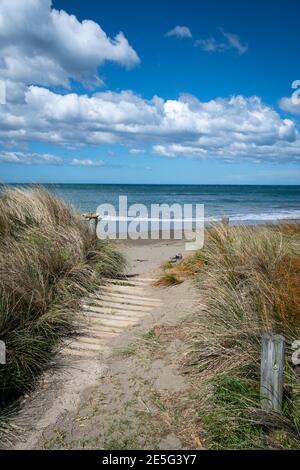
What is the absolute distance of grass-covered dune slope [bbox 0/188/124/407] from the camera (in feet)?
13.5

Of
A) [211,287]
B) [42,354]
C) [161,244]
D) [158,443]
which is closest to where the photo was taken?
[158,443]

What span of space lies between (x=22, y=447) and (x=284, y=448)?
1958mm

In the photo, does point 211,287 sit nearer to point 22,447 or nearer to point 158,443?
point 158,443

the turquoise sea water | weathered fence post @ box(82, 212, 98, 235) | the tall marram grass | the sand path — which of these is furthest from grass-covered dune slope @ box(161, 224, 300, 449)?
the turquoise sea water

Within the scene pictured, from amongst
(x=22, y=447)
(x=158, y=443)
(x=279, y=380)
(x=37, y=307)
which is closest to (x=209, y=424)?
(x=158, y=443)

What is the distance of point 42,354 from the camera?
14.4ft

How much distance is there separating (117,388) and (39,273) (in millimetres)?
1942

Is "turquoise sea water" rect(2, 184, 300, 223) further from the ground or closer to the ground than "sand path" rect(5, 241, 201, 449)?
further from the ground

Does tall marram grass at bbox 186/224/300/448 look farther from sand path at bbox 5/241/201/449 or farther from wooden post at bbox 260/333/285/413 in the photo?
sand path at bbox 5/241/201/449

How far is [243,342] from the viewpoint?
384cm

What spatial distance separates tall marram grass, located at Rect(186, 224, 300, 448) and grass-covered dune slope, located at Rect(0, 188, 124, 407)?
1.67 meters

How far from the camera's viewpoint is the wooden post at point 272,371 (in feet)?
10.1

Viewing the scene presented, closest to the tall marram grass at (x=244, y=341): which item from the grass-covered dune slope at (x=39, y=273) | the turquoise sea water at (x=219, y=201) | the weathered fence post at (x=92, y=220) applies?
the grass-covered dune slope at (x=39, y=273)

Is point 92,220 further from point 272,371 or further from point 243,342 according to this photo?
point 272,371
